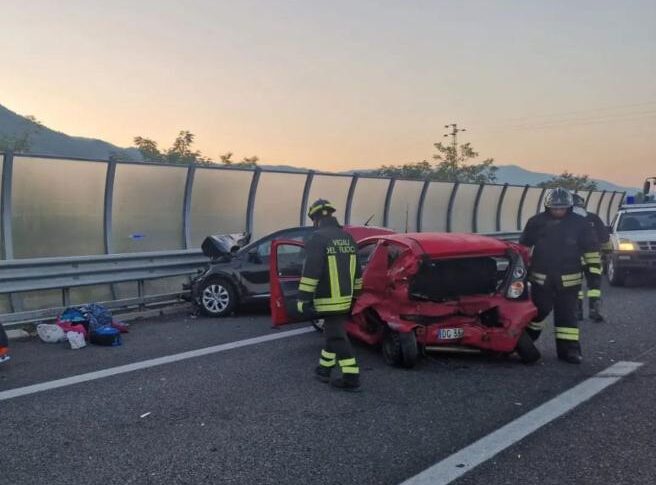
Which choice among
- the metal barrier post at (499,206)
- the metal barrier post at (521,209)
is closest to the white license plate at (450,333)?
the metal barrier post at (499,206)

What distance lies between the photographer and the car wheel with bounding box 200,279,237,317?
9.96 m

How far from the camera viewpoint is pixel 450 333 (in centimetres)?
625

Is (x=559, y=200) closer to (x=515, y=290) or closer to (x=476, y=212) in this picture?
(x=515, y=290)

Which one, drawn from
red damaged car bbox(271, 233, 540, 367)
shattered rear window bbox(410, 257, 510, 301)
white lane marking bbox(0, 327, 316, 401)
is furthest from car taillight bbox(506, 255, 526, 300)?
white lane marking bbox(0, 327, 316, 401)

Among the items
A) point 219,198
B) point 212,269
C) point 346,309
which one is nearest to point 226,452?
point 346,309

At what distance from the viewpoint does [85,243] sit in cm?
1064

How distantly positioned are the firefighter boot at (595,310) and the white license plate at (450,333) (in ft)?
8.99

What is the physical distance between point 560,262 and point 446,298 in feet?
4.16

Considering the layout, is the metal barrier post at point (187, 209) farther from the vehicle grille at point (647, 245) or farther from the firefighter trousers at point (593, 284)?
the vehicle grille at point (647, 245)

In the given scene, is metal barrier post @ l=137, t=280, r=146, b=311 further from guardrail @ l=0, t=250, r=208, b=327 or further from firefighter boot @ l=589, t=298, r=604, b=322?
firefighter boot @ l=589, t=298, r=604, b=322

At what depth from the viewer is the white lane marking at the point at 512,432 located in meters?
3.76

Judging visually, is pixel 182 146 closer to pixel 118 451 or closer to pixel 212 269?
pixel 212 269

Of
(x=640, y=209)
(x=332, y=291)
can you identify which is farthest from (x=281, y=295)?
(x=640, y=209)

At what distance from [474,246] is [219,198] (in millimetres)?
7481
